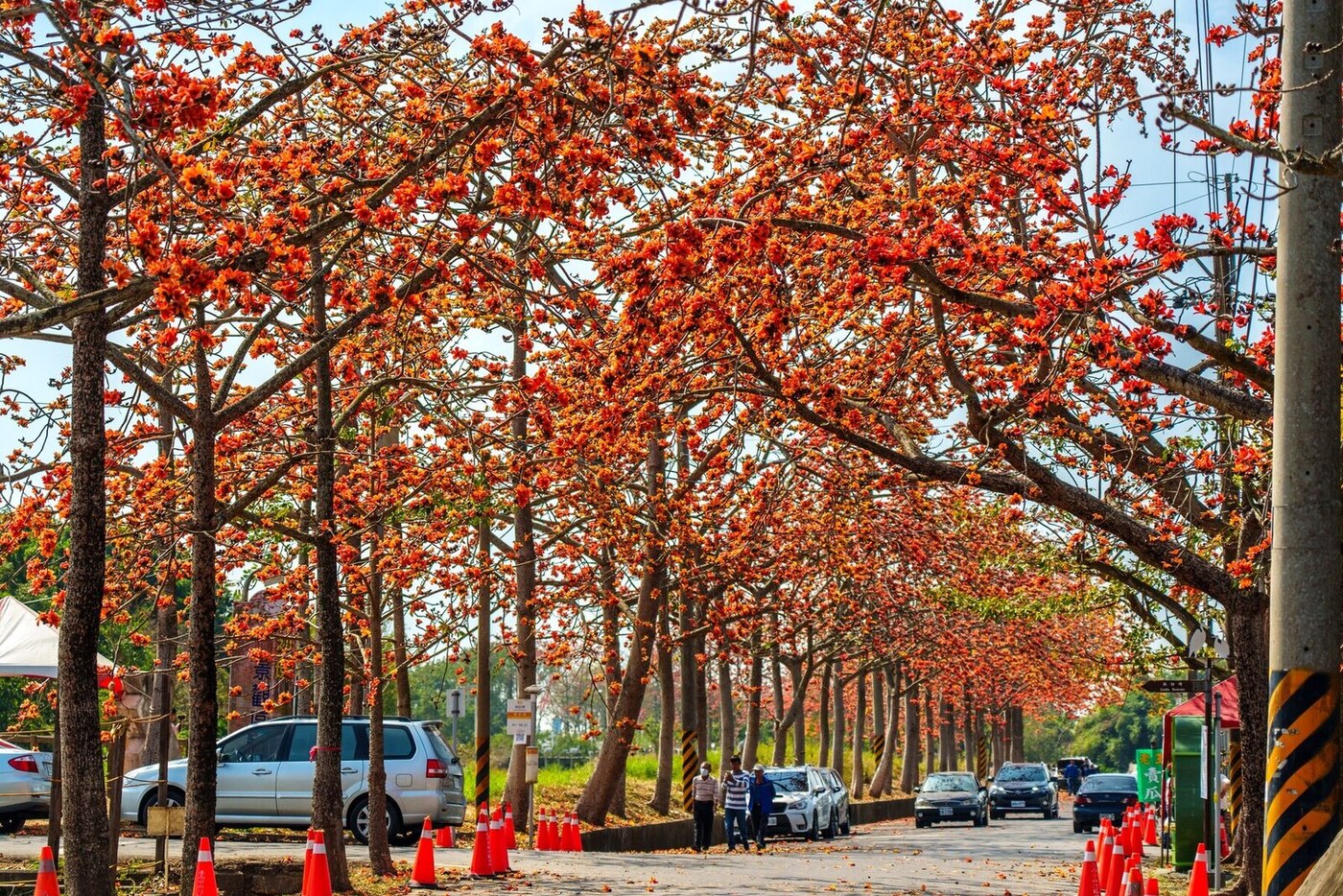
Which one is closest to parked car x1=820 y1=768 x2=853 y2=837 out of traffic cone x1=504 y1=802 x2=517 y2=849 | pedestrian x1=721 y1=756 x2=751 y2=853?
pedestrian x1=721 y1=756 x2=751 y2=853

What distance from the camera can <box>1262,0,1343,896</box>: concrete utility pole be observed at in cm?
776

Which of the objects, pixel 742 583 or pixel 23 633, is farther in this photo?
pixel 742 583

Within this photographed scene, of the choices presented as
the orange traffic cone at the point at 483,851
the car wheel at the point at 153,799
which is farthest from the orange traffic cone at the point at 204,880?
the car wheel at the point at 153,799

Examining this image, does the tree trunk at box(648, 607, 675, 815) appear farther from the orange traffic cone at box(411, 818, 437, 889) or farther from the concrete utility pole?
the concrete utility pole

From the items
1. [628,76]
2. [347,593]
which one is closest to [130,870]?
[347,593]

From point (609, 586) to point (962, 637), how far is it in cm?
1874

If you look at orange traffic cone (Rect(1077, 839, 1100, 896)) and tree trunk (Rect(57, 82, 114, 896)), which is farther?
orange traffic cone (Rect(1077, 839, 1100, 896))

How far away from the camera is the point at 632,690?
1031 inches

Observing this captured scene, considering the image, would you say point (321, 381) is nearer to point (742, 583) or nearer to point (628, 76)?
point (628, 76)

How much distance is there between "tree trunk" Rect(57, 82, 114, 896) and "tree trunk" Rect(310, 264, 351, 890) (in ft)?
11.7

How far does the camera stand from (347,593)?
19.6 metres

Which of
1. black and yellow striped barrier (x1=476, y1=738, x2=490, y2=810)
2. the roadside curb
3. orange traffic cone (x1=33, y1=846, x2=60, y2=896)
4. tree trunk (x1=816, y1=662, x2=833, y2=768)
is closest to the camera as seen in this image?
orange traffic cone (x1=33, y1=846, x2=60, y2=896)

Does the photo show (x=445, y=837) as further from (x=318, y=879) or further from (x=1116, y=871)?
(x=1116, y=871)

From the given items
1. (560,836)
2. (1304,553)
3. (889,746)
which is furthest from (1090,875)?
(889,746)
